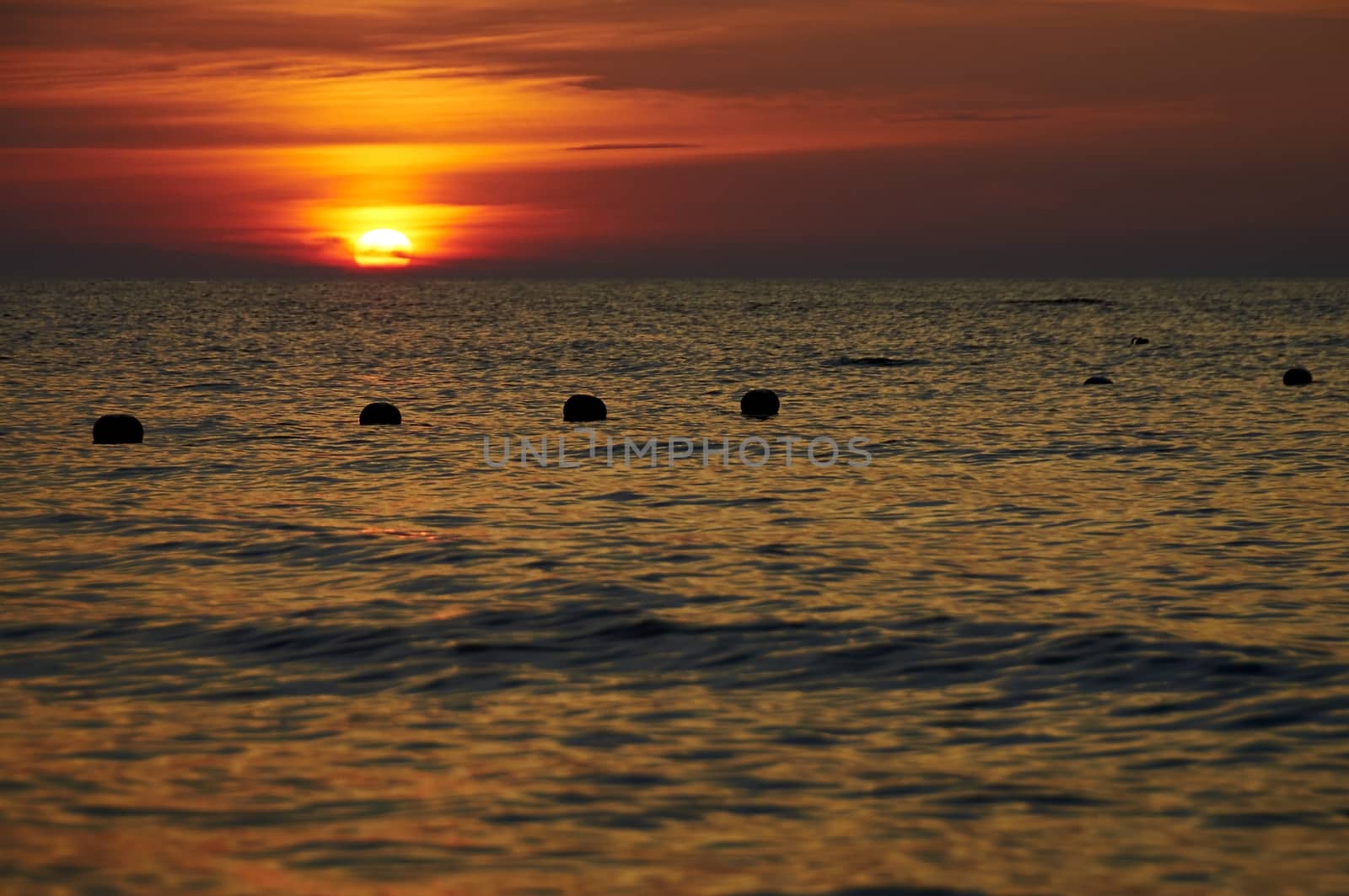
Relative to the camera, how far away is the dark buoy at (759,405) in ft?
131

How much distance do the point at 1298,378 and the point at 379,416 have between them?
28.9 metres

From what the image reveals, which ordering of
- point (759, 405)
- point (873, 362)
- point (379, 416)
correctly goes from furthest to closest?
point (873, 362), point (759, 405), point (379, 416)

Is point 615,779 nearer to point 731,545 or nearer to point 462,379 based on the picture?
point 731,545

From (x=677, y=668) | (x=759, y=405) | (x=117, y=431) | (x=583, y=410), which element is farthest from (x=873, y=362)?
(x=677, y=668)

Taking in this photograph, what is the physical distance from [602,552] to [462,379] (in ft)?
124

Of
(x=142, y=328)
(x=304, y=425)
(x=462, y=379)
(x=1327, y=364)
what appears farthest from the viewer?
(x=142, y=328)

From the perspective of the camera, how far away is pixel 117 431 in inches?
1223

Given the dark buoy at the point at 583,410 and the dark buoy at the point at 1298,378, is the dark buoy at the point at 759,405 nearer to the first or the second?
the dark buoy at the point at 583,410

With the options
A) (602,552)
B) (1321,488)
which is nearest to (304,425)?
(602,552)

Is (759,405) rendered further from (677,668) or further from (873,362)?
(677,668)

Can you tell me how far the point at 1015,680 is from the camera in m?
12.1

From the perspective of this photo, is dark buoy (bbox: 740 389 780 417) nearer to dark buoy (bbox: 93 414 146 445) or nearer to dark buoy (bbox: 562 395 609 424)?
dark buoy (bbox: 562 395 609 424)

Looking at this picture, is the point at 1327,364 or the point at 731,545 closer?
the point at 731,545

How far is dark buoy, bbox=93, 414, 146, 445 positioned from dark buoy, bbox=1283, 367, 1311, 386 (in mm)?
34357
